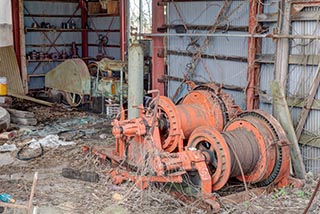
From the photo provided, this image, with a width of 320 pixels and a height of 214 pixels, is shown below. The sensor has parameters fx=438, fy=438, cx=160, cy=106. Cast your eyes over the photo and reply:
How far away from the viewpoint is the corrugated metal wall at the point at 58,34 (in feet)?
44.3

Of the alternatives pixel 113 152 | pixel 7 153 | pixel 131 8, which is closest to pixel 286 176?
pixel 113 152

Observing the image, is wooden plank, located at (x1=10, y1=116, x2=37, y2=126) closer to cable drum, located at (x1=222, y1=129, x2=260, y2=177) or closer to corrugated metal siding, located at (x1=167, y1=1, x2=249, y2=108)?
corrugated metal siding, located at (x1=167, y1=1, x2=249, y2=108)

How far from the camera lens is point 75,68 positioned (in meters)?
10.8

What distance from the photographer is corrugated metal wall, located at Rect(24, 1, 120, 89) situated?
13.5 meters

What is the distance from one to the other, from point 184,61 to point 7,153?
346 centimetres

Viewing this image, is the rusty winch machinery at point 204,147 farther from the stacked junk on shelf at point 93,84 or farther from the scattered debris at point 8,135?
the stacked junk on shelf at point 93,84

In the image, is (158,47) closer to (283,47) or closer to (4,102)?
(283,47)

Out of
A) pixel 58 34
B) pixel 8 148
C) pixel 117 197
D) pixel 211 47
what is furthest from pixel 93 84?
pixel 117 197

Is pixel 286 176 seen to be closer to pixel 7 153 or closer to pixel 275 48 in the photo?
pixel 275 48

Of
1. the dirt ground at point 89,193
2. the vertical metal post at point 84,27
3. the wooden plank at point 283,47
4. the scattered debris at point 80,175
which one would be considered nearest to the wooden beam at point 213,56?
the wooden plank at point 283,47

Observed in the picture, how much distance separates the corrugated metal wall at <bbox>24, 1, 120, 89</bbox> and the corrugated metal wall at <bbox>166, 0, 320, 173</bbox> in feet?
18.0

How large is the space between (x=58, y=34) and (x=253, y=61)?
9.15 meters

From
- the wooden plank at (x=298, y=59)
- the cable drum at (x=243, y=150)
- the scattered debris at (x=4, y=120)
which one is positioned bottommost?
the scattered debris at (x=4, y=120)

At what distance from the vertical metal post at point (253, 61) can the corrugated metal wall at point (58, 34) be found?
7478 millimetres
